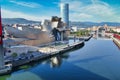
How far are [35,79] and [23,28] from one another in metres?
18.2

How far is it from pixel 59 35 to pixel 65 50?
569 inches

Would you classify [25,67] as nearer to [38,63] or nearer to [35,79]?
[38,63]

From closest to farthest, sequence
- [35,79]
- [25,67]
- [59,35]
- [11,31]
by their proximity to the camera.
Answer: [35,79] → [25,67] → [11,31] → [59,35]

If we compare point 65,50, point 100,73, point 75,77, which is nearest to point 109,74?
point 100,73

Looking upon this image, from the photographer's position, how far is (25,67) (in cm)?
1491

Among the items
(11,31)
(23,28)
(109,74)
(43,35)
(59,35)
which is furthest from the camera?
(59,35)

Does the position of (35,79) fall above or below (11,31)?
below

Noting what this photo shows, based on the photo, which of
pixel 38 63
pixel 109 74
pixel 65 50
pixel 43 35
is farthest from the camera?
pixel 43 35

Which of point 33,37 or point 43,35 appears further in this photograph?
point 43,35

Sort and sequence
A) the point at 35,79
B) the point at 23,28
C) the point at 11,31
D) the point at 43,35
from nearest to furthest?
the point at 35,79 → the point at 11,31 → the point at 23,28 → the point at 43,35

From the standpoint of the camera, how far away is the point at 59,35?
39.5 m

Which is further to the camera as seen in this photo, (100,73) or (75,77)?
(100,73)

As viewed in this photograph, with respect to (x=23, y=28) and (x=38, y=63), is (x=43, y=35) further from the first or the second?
(x=38, y=63)

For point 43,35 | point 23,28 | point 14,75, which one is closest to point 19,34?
point 23,28
